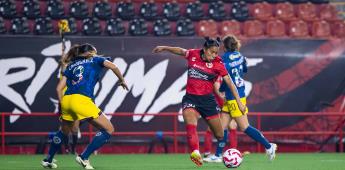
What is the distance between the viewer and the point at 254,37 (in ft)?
73.4

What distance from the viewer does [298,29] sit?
77.2ft

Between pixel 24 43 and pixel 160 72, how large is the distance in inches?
129

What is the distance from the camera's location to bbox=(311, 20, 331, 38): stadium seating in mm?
23594

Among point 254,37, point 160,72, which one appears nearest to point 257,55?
point 254,37

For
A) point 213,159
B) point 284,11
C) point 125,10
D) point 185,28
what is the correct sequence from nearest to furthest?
point 213,159 < point 185,28 < point 125,10 < point 284,11

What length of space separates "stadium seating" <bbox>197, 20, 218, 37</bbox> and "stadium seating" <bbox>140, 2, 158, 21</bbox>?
47.1 inches

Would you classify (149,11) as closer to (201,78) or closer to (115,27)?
(115,27)

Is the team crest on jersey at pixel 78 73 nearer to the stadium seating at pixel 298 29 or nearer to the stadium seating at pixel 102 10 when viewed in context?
the stadium seating at pixel 102 10

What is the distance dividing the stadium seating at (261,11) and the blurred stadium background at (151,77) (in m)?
0.67

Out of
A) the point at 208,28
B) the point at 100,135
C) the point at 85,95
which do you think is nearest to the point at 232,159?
the point at 100,135

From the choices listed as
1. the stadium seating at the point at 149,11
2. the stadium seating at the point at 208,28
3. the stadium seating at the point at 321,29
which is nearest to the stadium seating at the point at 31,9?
the stadium seating at the point at 149,11

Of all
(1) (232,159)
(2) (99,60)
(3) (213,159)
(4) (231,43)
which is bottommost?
(3) (213,159)

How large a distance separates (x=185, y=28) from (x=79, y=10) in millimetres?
2770

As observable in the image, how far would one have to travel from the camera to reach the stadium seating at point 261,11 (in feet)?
79.2
